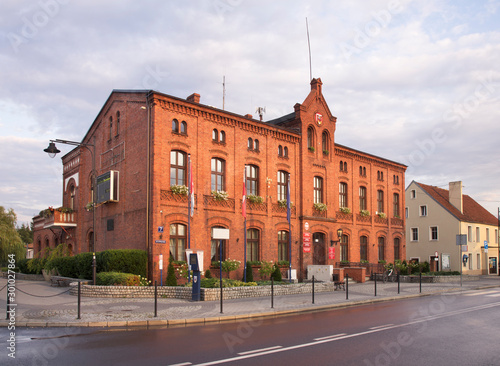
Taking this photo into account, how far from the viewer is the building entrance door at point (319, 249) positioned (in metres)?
31.8

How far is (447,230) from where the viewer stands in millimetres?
48812

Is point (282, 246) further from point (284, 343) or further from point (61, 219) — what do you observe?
point (284, 343)

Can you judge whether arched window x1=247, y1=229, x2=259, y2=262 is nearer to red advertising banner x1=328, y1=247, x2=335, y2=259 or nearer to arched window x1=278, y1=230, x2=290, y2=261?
arched window x1=278, y1=230, x2=290, y2=261

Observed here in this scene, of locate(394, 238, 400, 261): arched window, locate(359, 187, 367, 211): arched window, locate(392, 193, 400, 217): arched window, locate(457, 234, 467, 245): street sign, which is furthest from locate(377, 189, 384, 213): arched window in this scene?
locate(457, 234, 467, 245): street sign

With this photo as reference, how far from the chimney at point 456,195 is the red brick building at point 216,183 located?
56.5ft

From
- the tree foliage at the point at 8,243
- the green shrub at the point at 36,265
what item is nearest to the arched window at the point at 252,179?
the green shrub at the point at 36,265

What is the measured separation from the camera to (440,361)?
846 centimetres

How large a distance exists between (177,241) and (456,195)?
126ft

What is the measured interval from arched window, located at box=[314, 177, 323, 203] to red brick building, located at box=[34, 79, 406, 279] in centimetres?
10

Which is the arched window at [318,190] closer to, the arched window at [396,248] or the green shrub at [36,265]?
the arched window at [396,248]

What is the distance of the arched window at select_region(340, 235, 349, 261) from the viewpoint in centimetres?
3447

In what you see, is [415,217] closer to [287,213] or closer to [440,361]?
[287,213]

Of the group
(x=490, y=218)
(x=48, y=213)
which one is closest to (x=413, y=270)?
(x=490, y=218)

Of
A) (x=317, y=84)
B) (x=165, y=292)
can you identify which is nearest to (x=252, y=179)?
(x=317, y=84)
